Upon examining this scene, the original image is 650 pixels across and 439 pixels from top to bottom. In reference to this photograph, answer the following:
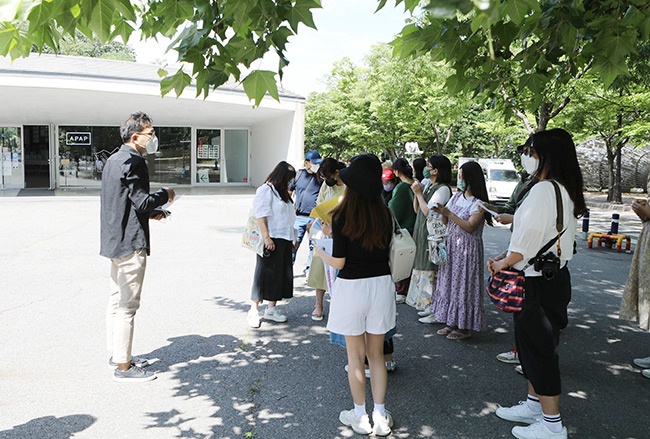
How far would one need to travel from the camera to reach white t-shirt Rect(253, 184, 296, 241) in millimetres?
5656

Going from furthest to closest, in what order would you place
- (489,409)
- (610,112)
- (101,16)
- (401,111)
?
(401,111) < (610,112) < (489,409) < (101,16)

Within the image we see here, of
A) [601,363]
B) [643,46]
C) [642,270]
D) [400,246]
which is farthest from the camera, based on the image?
[643,46]

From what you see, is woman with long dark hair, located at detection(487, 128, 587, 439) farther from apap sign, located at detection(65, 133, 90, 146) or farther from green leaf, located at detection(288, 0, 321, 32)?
apap sign, located at detection(65, 133, 90, 146)

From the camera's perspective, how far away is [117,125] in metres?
25.6

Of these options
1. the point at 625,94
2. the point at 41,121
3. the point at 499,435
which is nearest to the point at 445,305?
the point at 499,435

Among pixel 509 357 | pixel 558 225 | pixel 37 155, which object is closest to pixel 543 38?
pixel 558 225

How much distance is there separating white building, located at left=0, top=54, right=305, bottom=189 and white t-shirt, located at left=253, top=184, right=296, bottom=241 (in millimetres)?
12923

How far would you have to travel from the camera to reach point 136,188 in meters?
4.14

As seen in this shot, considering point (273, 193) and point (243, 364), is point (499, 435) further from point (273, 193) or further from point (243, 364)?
point (273, 193)

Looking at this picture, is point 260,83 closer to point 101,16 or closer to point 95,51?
point 101,16

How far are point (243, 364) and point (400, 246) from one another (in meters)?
1.99

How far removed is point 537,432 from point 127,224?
3262mm

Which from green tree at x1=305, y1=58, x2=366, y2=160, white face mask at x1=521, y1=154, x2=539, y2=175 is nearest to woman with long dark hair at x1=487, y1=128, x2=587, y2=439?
white face mask at x1=521, y1=154, x2=539, y2=175

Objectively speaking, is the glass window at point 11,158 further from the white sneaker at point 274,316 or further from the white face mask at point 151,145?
the white face mask at point 151,145
